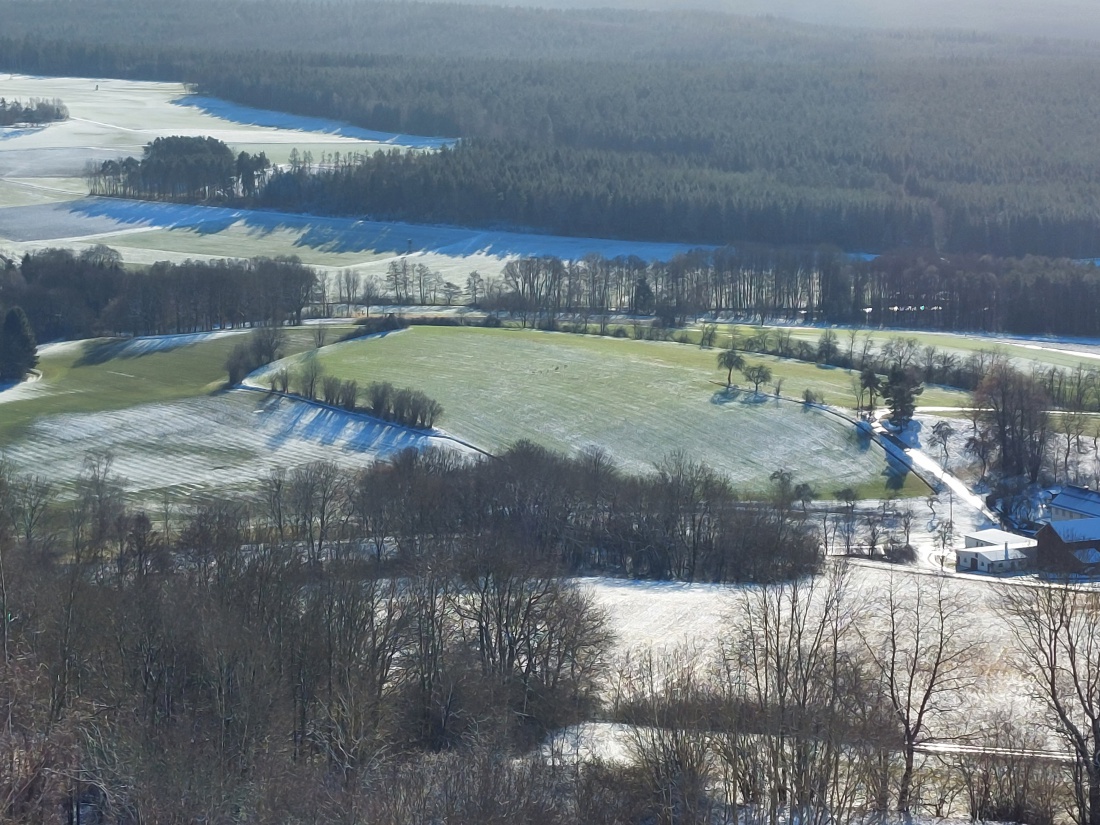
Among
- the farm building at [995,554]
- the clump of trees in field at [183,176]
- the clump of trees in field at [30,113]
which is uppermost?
the clump of trees in field at [30,113]

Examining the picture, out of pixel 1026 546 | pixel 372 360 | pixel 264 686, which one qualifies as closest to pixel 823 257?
pixel 372 360

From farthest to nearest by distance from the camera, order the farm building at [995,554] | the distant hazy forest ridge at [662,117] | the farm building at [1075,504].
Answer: the distant hazy forest ridge at [662,117] < the farm building at [1075,504] < the farm building at [995,554]

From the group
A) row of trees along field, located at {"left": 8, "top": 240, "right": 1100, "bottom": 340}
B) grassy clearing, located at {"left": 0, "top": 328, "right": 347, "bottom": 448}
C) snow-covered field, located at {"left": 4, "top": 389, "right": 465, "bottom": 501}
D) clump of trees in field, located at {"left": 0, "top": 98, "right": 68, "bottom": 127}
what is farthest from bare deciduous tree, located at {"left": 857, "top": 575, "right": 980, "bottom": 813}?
clump of trees in field, located at {"left": 0, "top": 98, "right": 68, "bottom": 127}

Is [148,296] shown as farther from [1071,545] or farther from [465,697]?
[465,697]

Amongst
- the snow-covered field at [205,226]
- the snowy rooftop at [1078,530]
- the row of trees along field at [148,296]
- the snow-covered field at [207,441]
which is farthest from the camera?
the snow-covered field at [205,226]

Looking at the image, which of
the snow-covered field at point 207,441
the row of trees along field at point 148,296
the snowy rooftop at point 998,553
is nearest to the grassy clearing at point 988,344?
the row of trees along field at point 148,296

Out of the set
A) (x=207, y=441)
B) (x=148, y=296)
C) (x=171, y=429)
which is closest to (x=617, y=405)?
(x=207, y=441)

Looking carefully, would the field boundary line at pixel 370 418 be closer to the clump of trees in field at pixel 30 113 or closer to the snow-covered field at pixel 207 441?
the snow-covered field at pixel 207 441
